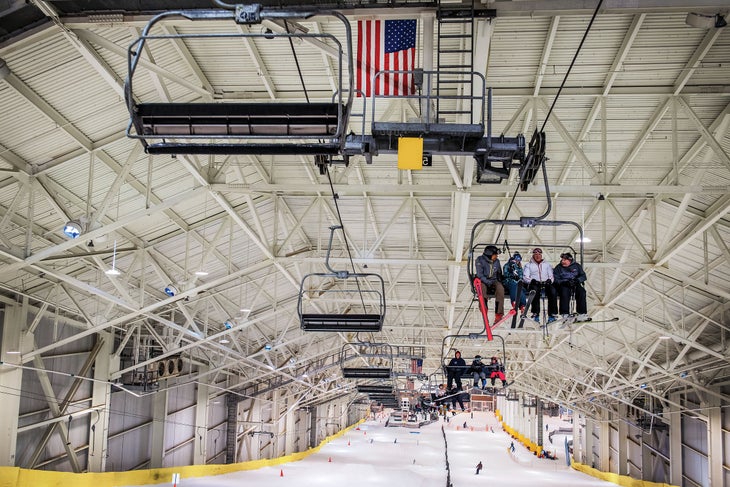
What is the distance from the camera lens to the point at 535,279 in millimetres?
10672

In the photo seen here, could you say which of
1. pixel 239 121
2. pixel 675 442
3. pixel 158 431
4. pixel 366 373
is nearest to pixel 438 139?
pixel 239 121

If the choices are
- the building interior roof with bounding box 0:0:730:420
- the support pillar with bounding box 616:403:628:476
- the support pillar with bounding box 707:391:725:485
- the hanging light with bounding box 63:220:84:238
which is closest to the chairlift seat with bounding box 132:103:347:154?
the building interior roof with bounding box 0:0:730:420

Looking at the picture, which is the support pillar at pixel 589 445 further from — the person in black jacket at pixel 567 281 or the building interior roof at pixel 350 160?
the person in black jacket at pixel 567 281

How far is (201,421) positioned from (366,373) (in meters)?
13.1

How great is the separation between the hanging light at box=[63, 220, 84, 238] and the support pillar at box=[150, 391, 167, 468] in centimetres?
1861

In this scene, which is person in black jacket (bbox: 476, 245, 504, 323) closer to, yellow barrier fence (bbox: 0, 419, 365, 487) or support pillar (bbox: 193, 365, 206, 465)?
yellow barrier fence (bbox: 0, 419, 365, 487)

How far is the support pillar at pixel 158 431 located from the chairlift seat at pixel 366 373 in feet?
32.0

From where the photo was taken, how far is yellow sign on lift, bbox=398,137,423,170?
250 inches

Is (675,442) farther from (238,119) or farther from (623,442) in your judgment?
(238,119)

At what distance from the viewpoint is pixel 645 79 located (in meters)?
12.7

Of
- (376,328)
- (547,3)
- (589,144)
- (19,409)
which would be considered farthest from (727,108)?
(19,409)

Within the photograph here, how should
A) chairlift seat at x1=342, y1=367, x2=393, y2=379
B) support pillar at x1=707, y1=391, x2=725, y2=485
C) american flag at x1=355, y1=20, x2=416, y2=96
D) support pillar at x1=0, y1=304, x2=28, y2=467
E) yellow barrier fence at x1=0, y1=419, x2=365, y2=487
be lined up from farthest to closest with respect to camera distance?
support pillar at x1=707, y1=391, x2=725, y2=485
chairlift seat at x1=342, y1=367, x2=393, y2=379
support pillar at x1=0, y1=304, x2=28, y2=467
yellow barrier fence at x1=0, y1=419, x2=365, y2=487
american flag at x1=355, y1=20, x2=416, y2=96

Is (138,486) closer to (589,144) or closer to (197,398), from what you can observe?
(197,398)

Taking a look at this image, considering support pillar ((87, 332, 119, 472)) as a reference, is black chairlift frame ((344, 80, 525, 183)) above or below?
above
